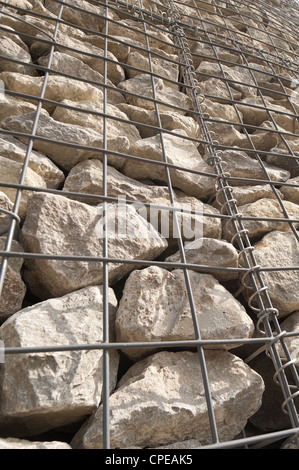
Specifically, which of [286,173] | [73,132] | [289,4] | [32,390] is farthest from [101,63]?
[289,4]

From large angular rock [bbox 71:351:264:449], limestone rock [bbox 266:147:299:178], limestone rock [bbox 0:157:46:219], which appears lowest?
limestone rock [bbox 0:157:46:219]

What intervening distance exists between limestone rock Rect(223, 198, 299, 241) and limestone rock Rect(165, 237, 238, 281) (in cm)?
11

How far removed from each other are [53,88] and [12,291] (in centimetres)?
76

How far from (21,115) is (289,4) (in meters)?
3.68


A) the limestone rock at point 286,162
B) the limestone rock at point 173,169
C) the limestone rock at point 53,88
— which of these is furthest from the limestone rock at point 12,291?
the limestone rock at point 286,162

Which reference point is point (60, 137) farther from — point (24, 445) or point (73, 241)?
point (24, 445)

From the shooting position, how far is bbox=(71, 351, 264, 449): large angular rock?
1.88 ft

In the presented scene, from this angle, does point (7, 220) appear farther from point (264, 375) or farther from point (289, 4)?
point (289, 4)

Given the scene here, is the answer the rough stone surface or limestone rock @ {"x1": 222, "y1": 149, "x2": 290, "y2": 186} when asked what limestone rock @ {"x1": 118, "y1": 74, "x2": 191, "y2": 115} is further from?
the rough stone surface

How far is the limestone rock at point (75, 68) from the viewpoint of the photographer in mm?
1216

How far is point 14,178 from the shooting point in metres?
0.82

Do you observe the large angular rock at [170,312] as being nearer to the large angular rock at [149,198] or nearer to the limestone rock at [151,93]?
the large angular rock at [149,198]

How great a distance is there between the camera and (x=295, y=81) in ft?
6.20

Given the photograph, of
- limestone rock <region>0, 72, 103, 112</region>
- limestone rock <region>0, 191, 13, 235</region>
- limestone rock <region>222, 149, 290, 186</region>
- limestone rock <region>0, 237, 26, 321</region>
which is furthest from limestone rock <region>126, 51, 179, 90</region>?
limestone rock <region>0, 237, 26, 321</region>
